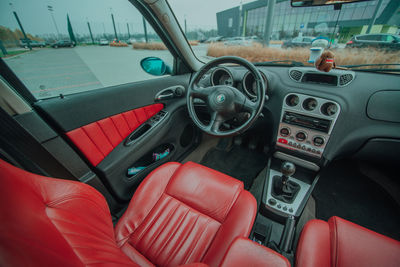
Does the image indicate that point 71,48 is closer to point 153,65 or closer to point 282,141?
point 153,65

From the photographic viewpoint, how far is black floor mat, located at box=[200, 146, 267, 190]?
6.88ft

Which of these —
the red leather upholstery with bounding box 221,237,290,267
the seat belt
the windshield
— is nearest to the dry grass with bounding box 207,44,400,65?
the windshield

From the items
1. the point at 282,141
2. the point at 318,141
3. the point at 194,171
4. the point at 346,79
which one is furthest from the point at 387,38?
the point at 194,171

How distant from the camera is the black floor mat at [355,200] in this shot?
1609 millimetres

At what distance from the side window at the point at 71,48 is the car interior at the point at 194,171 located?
11cm

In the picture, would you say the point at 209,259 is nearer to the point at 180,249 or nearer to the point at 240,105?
the point at 180,249

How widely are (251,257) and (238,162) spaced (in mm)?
1688

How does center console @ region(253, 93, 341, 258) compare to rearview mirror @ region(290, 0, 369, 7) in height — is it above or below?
below

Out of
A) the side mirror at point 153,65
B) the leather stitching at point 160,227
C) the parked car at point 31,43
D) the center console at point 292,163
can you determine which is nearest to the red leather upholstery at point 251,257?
the leather stitching at point 160,227

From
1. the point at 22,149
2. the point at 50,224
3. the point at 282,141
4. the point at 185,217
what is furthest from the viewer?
the point at 282,141

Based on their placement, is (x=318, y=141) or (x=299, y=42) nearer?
(x=318, y=141)

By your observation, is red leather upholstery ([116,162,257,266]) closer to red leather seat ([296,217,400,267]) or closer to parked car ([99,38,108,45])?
red leather seat ([296,217,400,267])

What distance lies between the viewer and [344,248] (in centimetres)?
79

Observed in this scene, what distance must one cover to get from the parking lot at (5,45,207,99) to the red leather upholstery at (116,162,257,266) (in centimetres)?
90
